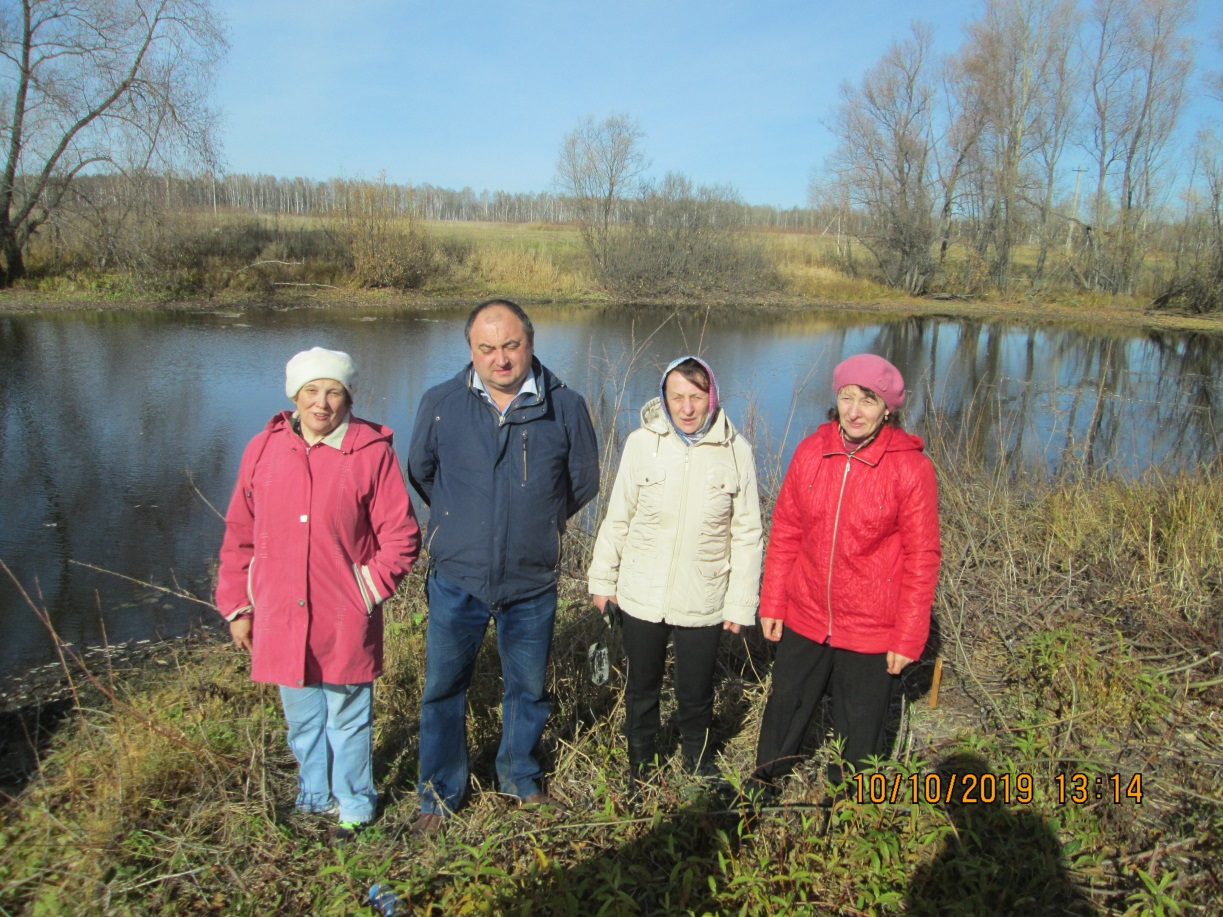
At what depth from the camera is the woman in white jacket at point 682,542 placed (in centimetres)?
247

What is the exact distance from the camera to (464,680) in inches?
98.6

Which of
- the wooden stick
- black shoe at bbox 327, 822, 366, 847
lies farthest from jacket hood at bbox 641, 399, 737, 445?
black shoe at bbox 327, 822, 366, 847

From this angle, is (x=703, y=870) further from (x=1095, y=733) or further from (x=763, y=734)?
(x=1095, y=733)

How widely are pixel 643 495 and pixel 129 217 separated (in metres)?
20.1

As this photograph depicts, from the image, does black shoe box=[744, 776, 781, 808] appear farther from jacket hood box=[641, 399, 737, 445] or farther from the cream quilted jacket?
jacket hood box=[641, 399, 737, 445]

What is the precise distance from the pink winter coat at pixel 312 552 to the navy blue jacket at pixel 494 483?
0.47ft

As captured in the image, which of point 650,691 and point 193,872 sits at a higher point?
point 650,691

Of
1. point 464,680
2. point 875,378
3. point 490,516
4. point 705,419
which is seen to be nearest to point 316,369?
point 490,516

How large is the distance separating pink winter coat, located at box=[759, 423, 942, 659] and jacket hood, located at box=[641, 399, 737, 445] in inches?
10.8

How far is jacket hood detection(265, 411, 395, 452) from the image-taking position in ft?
7.64

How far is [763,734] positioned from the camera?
265 centimetres

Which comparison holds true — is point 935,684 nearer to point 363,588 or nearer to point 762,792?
point 762,792

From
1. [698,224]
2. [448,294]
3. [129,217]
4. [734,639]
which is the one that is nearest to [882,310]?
[698,224]

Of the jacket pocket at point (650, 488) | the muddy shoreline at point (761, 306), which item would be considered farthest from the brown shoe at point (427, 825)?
the muddy shoreline at point (761, 306)
